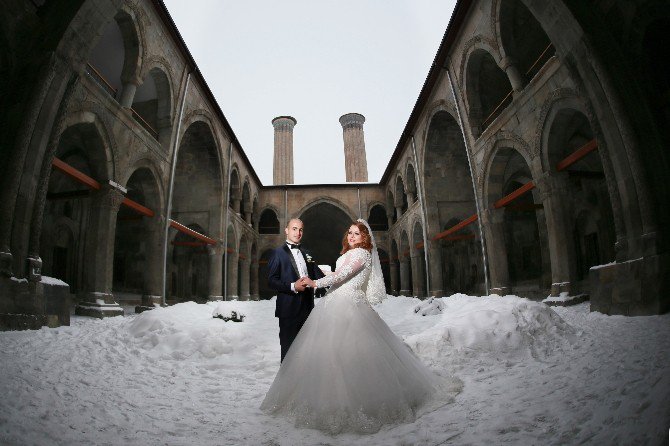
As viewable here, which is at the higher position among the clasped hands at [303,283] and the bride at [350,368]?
the clasped hands at [303,283]

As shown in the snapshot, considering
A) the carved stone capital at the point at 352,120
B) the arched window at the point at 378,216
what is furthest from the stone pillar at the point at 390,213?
the carved stone capital at the point at 352,120

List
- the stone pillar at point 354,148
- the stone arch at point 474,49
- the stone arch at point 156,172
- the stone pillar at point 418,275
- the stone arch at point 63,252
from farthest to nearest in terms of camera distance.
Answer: the stone pillar at point 354,148 < the stone pillar at point 418,275 < the stone arch at point 63,252 < the stone arch at point 156,172 < the stone arch at point 474,49

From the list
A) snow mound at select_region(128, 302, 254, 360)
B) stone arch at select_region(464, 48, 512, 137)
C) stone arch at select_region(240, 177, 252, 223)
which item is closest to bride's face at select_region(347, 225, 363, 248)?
snow mound at select_region(128, 302, 254, 360)

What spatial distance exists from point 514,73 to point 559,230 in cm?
402

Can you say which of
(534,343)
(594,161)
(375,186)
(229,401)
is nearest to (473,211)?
(594,161)

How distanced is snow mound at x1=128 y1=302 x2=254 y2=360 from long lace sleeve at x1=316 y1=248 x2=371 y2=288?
3196 mm

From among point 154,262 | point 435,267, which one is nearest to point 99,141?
point 154,262

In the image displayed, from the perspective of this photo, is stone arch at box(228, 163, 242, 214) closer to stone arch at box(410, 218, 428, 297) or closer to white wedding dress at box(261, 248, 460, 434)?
stone arch at box(410, 218, 428, 297)

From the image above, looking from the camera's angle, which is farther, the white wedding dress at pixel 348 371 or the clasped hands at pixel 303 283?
the clasped hands at pixel 303 283

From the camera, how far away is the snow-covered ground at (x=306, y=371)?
2273 millimetres

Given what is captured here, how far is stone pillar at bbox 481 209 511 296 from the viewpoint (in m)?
10.3

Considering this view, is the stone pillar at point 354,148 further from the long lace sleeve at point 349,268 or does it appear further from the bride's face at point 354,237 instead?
the long lace sleeve at point 349,268

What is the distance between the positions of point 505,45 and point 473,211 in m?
7.66

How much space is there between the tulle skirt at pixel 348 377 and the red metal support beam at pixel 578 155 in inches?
231
